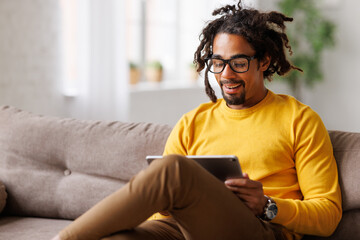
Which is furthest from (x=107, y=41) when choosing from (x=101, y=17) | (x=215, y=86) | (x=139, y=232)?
(x=139, y=232)

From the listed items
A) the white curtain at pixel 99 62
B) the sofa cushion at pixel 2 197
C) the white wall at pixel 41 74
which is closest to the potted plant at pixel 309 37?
the white wall at pixel 41 74

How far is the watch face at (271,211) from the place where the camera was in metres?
1.56

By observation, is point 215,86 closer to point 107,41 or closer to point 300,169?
point 107,41

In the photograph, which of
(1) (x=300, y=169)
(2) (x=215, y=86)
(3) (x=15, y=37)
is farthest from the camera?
(2) (x=215, y=86)

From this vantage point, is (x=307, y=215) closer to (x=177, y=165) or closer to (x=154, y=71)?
(x=177, y=165)

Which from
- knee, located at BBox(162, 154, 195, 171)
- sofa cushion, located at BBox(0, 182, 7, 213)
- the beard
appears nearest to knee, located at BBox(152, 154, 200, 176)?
knee, located at BBox(162, 154, 195, 171)

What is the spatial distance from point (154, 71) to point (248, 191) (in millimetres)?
3376

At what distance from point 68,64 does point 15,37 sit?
0.78 meters

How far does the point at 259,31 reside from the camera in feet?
6.10

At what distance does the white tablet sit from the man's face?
37cm

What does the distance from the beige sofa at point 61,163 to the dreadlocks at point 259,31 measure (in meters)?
0.39

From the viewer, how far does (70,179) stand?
2.13m

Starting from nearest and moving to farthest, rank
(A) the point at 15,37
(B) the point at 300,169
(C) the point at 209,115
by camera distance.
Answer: (B) the point at 300,169
(C) the point at 209,115
(A) the point at 15,37

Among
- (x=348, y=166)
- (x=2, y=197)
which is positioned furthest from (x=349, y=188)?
(x=2, y=197)
